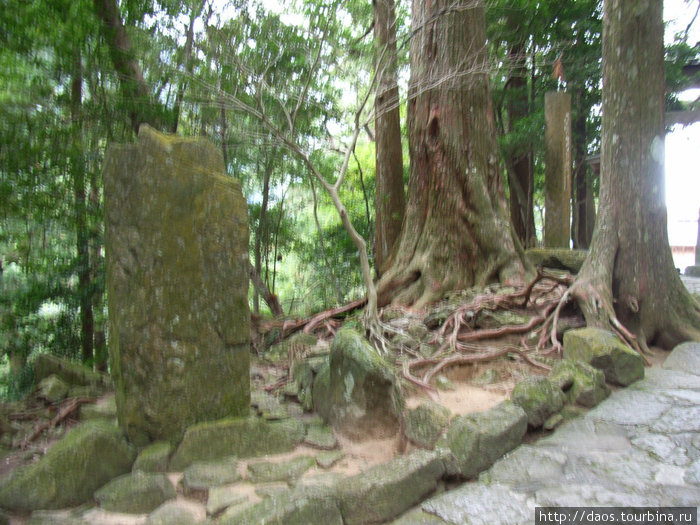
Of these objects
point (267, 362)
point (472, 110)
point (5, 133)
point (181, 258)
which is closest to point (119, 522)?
point (181, 258)

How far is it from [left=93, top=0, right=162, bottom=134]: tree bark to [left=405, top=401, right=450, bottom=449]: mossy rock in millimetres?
4724

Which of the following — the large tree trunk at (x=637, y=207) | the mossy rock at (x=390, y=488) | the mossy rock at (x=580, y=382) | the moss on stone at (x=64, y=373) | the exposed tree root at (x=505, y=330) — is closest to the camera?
the mossy rock at (x=390, y=488)

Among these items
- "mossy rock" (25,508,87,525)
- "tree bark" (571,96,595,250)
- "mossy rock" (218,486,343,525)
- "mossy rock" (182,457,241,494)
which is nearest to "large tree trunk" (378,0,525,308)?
"mossy rock" (182,457,241,494)

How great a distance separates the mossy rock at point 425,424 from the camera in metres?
3.22

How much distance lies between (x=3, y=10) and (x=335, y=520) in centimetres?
507

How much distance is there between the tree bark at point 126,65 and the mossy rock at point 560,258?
18.7 ft

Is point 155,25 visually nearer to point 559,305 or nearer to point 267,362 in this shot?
point 267,362

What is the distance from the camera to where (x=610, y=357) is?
4312 mm

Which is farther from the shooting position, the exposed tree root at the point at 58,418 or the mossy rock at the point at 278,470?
the exposed tree root at the point at 58,418

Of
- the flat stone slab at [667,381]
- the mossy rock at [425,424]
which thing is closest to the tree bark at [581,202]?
the flat stone slab at [667,381]

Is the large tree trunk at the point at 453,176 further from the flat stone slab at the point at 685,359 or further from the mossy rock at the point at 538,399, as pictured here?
the mossy rock at the point at 538,399

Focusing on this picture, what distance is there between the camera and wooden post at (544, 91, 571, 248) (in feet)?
27.7

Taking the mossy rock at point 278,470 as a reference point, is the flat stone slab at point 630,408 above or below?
above

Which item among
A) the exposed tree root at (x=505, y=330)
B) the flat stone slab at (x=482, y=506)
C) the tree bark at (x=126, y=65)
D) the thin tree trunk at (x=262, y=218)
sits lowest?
the flat stone slab at (x=482, y=506)
